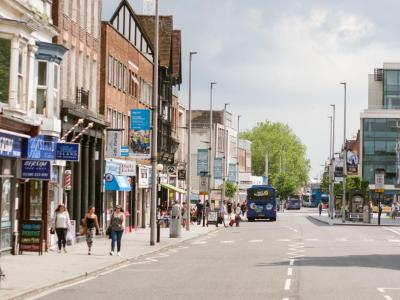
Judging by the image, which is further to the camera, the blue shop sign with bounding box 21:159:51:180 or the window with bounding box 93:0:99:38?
the window with bounding box 93:0:99:38

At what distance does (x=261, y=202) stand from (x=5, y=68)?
63586 millimetres

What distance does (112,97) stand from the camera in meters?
56.0

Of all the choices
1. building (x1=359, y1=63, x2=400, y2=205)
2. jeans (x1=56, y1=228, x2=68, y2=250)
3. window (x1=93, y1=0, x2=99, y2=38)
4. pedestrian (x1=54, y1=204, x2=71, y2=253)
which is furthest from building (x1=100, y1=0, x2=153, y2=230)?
building (x1=359, y1=63, x2=400, y2=205)

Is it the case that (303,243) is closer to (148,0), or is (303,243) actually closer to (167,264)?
(167,264)

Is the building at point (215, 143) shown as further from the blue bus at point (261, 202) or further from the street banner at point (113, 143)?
the street banner at point (113, 143)

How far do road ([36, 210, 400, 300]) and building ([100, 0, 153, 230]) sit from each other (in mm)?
12420

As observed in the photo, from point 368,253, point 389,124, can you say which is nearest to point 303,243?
point 368,253

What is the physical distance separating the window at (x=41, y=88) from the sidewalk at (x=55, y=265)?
16.6 ft

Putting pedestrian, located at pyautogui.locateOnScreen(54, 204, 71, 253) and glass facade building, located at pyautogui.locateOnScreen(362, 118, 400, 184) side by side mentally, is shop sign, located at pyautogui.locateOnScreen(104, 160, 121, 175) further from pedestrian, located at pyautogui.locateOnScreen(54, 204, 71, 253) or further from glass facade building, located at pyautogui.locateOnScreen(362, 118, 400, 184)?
glass facade building, located at pyautogui.locateOnScreen(362, 118, 400, 184)

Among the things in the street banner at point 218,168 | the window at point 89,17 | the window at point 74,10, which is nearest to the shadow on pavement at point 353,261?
the window at point 74,10

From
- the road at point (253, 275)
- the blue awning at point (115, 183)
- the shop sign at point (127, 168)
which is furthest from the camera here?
the shop sign at point (127, 168)

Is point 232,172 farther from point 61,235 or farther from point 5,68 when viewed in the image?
point 5,68

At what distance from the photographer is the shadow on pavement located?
32125 mm

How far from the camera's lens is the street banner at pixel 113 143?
2082 inches
